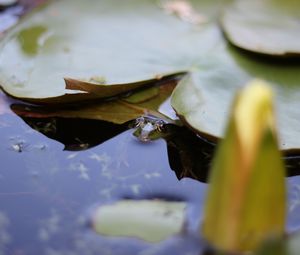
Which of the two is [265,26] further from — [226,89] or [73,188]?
[73,188]

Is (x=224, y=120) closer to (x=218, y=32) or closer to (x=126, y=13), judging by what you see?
(x=218, y=32)

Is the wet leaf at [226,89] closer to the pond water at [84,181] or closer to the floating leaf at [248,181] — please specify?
the pond water at [84,181]

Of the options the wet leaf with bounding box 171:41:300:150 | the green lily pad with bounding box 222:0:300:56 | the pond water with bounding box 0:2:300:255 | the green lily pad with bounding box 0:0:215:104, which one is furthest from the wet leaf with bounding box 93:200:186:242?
the green lily pad with bounding box 222:0:300:56

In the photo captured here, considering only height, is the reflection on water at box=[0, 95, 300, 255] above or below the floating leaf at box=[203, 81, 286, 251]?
below

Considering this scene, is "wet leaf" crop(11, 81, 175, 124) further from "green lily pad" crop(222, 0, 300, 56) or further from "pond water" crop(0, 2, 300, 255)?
"green lily pad" crop(222, 0, 300, 56)

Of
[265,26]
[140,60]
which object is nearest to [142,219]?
[140,60]
